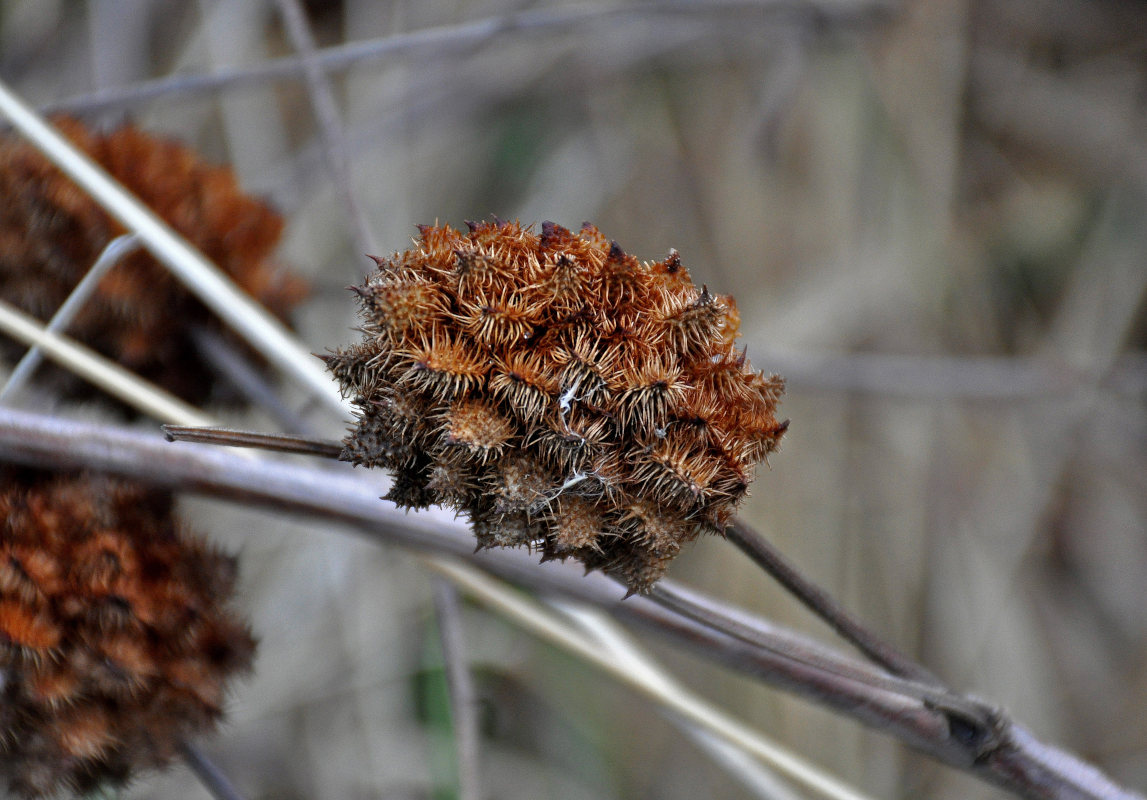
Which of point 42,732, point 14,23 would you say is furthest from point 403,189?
point 42,732

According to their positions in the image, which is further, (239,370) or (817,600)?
(239,370)

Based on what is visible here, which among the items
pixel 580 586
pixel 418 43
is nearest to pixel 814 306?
pixel 418 43

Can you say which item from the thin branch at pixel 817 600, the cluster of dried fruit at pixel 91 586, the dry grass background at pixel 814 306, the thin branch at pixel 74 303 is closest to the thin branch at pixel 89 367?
the thin branch at pixel 74 303

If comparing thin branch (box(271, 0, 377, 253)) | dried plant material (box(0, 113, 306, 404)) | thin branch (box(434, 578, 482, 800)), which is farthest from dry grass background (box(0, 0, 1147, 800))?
thin branch (box(434, 578, 482, 800))

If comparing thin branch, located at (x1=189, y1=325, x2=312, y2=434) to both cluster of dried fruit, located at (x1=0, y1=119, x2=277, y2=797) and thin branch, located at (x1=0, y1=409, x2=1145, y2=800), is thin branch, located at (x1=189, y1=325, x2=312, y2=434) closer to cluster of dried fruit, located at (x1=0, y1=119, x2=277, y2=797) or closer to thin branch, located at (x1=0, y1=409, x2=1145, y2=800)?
cluster of dried fruit, located at (x1=0, y1=119, x2=277, y2=797)

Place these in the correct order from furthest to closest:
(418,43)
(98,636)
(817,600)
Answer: (418,43)
(98,636)
(817,600)

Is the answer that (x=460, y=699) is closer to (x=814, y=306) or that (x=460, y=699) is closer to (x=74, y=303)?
(x=74, y=303)
